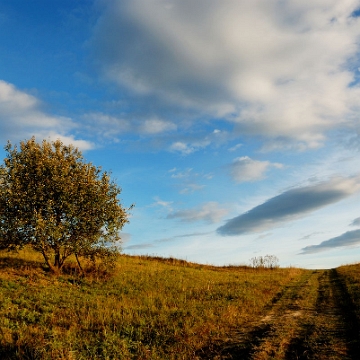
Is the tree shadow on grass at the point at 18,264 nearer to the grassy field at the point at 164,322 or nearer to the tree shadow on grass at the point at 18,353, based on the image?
the grassy field at the point at 164,322

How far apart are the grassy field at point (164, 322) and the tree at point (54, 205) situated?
126 inches

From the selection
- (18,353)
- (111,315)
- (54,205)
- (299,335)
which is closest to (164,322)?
(111,315)

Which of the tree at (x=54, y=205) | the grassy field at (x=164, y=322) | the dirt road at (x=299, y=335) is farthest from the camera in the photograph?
the tree at (x=54, y=205)

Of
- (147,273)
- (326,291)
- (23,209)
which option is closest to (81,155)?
(23,209)

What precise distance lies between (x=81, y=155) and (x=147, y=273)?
47.7 feet

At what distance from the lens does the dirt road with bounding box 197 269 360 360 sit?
10.9 m

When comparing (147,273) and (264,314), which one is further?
(147,273)

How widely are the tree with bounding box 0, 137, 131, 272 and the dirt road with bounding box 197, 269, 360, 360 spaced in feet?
55.5

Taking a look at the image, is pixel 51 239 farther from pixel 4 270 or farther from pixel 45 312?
pixel 45 312

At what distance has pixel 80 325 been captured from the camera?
15039 millimetres

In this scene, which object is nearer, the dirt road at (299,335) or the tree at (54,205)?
the dirt road at (299,335)

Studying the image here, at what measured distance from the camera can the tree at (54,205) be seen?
27578 millimetres

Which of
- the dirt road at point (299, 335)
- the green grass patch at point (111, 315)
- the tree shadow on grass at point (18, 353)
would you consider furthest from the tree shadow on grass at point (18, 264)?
the dirt road at point (299, 335)

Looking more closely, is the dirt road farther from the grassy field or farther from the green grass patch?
the green grass patch
